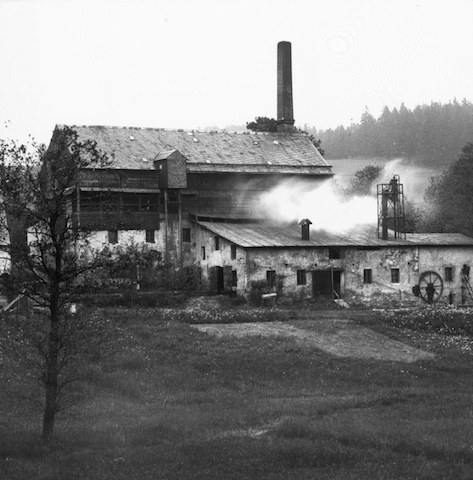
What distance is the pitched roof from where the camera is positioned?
61219 millimetres

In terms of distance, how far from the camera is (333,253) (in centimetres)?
5453

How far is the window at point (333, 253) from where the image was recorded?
54375 mm

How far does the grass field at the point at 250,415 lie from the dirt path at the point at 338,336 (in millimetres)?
596

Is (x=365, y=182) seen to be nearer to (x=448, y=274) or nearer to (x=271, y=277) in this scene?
(x=448, y=274)

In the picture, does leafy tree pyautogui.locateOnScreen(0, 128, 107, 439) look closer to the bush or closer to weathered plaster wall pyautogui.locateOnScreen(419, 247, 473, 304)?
the bush

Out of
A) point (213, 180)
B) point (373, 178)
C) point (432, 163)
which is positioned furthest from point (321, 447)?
point (432, 163)

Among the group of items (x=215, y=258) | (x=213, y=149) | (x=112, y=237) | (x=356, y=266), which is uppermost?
(x=213, y=149)

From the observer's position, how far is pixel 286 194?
65.3m

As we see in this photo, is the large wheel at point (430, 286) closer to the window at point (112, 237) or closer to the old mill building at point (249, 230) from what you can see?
the old mill building at point (249, 230)

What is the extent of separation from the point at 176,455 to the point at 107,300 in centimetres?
2562

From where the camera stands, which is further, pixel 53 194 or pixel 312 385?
pixel 312 385

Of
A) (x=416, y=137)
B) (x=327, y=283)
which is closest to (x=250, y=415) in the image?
(x=327, y=283)

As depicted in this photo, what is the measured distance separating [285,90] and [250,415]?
2055 inches

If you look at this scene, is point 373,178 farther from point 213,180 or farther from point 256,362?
point 256,362
